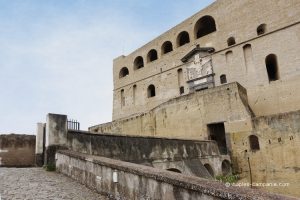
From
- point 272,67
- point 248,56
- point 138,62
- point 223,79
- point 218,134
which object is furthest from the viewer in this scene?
point 138,62

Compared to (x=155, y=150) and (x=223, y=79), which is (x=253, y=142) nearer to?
(x=155, y=150)

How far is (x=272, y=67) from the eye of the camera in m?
21.7

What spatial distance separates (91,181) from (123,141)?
3630 mm

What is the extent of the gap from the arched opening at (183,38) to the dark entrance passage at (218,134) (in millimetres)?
11127

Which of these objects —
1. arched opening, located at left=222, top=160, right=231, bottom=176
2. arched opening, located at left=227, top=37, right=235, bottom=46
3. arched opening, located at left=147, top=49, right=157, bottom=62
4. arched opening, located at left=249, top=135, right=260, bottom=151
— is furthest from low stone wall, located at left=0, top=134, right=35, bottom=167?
arched opening, located at left=147, top=49, right=157, bottom=62

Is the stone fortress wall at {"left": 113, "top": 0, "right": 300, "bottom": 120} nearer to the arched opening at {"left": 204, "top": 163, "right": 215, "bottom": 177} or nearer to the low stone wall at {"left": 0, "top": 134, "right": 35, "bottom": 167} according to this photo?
the arched opening at {"left": 204, "top": 163, "right": 215, "bottom": 177}

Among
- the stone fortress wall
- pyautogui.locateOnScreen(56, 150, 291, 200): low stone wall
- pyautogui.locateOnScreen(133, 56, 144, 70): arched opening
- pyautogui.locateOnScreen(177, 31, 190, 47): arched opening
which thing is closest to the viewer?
pyautogui.locateOnScreen(56, 150, 291, 200): low stone wall

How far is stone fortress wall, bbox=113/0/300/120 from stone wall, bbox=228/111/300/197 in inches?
188

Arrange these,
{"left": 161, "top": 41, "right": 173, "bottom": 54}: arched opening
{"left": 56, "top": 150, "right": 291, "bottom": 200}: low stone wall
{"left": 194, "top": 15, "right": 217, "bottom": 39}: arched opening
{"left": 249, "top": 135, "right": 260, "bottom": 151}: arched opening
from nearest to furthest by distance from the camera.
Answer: {"left": 56, "top": 150, "right": 291, "bottom": 200}: low stone wall < {"left": 249, "top": 135, "right": 260, "bottom": 151}: arched opening < {"left": 194, "top": 15, "right": 217, "bottom": 39}: arched opening < {"left": 161, "top": 41, "right": 173, "bottom": 54}: arched opening

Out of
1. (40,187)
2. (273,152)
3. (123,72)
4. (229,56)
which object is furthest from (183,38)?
(40,187)

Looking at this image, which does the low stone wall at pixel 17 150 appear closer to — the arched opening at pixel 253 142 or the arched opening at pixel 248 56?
the arched opening at pixel 253 142

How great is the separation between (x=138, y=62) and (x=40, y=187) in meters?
27.0

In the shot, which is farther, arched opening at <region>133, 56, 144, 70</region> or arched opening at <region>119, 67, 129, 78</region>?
arched opening at <region>119, 67, 129, 78</region>

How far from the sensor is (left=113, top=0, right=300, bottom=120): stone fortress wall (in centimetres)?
1967
